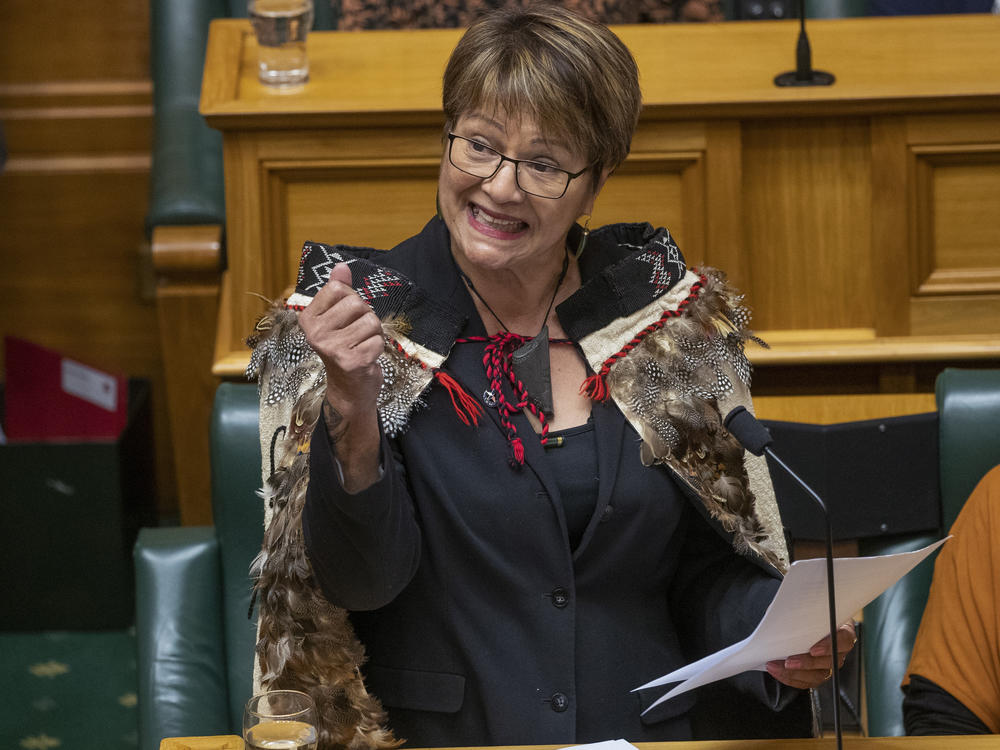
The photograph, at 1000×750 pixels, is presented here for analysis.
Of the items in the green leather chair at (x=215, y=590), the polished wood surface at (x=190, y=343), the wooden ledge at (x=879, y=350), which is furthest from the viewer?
the polished wood surface at (x=190, y=343)

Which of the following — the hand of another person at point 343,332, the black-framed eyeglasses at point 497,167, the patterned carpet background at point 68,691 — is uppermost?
the black-framed eyeglasses at point 497,167

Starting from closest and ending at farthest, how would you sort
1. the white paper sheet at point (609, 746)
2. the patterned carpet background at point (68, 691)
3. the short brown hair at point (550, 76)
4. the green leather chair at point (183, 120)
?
the white paper sheet at point (609, 746) → the short brown hair at point (550, 76) → the patterned carpet background at point (68, 691) → the green leather chair at point (183, 120)

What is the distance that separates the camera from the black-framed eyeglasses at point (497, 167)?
1.52 metres

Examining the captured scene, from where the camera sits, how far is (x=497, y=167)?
1514 mm

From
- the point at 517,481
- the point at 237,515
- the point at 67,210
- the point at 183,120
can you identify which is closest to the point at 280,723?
the point at 517,481

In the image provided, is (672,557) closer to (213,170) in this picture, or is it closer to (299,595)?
(299,595)

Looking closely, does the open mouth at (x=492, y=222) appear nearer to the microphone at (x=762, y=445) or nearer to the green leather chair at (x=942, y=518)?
the microphone at (x=762, y=445)

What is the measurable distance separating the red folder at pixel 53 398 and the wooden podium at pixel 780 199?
0.73 m

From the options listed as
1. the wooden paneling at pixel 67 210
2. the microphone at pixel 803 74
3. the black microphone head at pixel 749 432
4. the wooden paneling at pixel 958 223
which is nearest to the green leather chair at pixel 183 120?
the wooden paneling at pixel 67 210

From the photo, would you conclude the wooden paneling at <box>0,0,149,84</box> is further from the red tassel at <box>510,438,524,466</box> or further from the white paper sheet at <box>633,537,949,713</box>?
the white paper sheet at <box>633,537,949,713</box>

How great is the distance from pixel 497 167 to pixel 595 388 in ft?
0.95

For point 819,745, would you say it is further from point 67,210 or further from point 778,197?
point 67,210

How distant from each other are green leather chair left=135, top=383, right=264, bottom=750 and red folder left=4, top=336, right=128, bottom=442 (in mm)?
1241

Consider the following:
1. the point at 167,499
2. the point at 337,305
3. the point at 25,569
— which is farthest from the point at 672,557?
the point at 167,499
